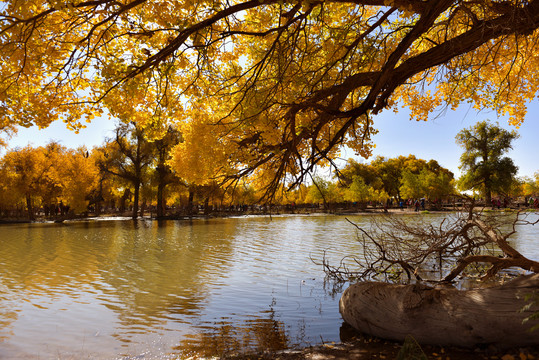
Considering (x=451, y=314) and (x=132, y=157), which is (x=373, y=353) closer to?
(x=451, y=314)

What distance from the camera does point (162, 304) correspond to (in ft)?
23.5

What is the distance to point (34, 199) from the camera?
149ft

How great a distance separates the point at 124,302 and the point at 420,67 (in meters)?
7.16

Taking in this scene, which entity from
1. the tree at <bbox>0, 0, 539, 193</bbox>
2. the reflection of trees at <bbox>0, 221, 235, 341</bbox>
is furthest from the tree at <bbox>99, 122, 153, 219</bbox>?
the tree at <bbox>0, 0, 539, 193</bbox>

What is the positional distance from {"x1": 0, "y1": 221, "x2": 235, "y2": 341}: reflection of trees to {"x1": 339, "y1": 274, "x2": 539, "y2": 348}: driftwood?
11.7 feet

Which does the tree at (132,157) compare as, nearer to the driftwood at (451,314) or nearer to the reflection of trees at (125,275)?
the reflection of trees at (125,275)

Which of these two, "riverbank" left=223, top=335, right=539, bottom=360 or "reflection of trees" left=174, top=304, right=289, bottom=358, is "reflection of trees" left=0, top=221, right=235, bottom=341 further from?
"riverbank" left=223, top=335, right=539, bottom=360

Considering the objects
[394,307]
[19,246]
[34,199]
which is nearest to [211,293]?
[394,307]

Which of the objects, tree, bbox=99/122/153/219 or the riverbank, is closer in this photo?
the riverbank

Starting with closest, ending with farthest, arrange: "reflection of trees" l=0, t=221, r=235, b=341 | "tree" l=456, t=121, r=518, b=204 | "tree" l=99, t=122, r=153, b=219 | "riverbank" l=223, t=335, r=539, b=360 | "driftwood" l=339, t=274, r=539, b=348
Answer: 1. "riverbank" l=223, t=335, r=539, b=360
2. "driftwood" l=339, t=274, r=539, b=348
3. "reflection of trees" l=0, t=221, r=235, b=341
4. "tree" l=99, t=122, r=153, b=219
5. "tree" l=456, t=121, r=518, b=204

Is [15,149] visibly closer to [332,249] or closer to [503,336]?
[332,249]

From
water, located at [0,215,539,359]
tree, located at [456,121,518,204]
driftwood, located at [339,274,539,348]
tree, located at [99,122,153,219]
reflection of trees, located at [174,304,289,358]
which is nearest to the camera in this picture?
driftwood, located at [339,274,539,348]

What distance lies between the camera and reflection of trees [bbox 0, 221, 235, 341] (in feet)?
22.9

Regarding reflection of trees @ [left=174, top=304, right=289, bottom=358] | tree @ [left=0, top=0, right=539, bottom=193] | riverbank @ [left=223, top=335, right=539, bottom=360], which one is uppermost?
tree @ [left=0, top=0, right=539, bottom=193]
